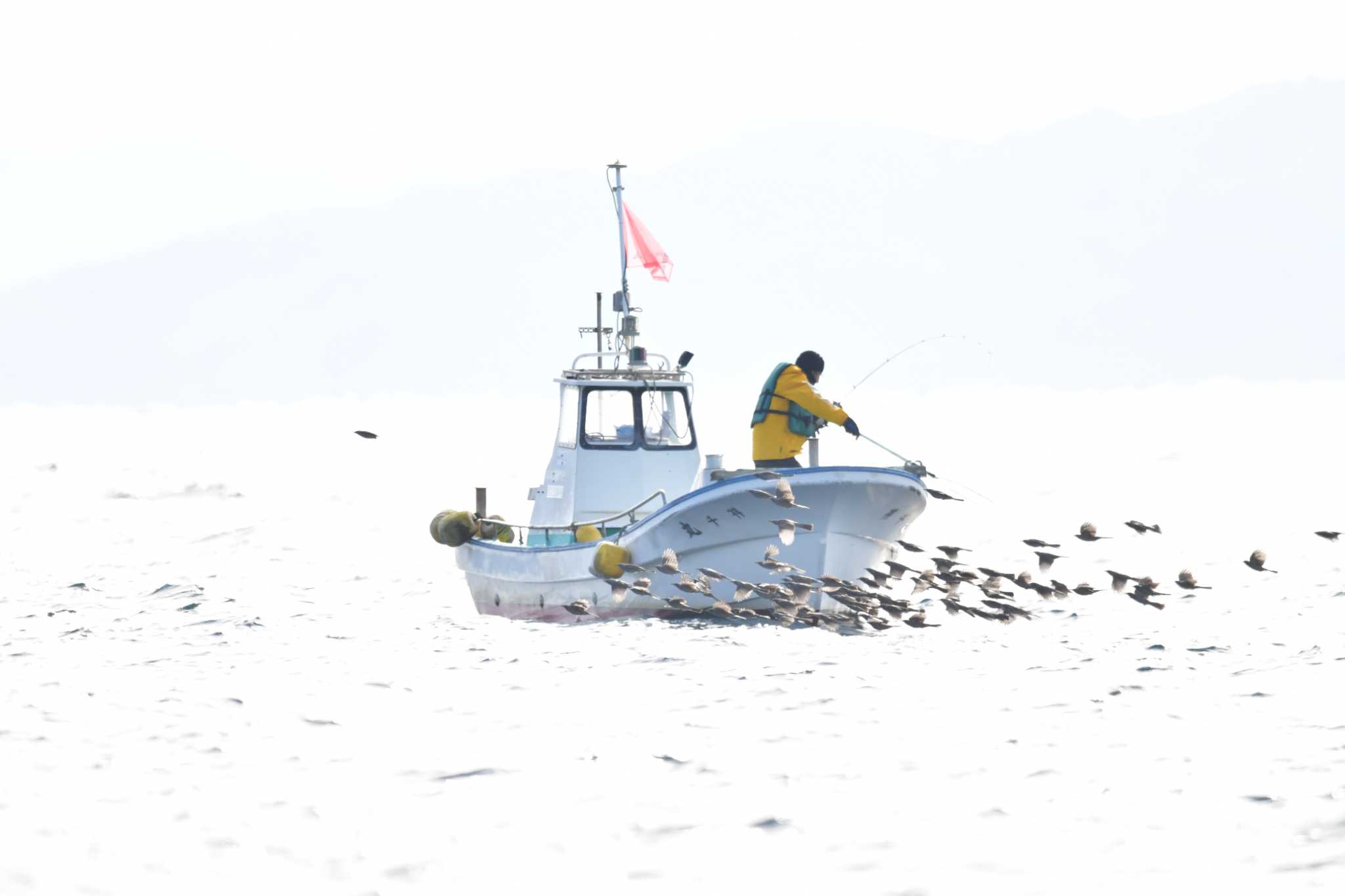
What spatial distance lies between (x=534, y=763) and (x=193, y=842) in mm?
2465

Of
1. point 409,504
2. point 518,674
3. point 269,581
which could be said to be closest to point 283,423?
point 409,504

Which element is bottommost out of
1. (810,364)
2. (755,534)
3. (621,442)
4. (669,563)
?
(669,563)

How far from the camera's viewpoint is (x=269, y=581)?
2583 centimetres

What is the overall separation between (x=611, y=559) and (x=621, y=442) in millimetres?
2731

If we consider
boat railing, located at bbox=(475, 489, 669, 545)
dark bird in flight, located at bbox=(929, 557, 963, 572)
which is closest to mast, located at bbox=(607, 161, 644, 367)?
boat railing, located at bbox=(475, 489, 669, 545)

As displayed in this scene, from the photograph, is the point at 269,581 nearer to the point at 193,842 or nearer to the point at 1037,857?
the point at 193,842

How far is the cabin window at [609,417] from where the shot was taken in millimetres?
19000

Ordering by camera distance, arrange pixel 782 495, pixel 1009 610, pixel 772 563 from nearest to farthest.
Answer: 1. pixel 782 495
2. pixel 772 563
3. pixel 1009 610

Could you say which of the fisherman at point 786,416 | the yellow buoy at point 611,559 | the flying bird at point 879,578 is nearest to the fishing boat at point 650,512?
the yellow buoy at point 611,559

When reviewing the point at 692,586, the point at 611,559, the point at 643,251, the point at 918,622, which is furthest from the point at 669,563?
the point at 643,251

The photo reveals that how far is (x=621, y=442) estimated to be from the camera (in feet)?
62.4

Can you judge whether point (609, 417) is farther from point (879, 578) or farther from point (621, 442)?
point (879, 578)

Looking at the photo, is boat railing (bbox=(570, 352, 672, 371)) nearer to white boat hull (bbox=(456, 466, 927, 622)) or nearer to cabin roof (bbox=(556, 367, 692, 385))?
cabin roof (bbox=(556, 367, 692, 385))

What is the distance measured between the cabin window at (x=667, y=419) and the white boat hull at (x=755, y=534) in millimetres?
2341
